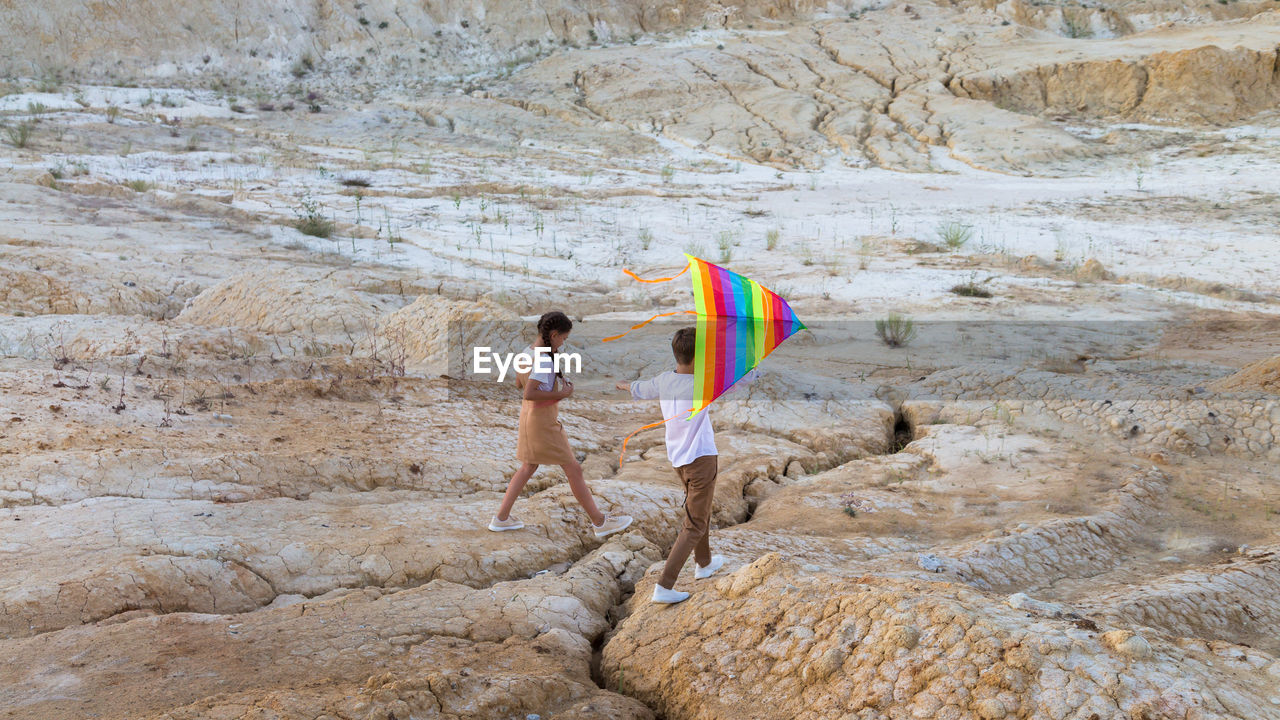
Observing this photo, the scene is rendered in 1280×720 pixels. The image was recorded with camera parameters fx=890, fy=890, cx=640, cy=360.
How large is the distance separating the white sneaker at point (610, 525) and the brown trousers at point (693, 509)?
968 mm

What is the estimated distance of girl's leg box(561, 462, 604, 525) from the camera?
435 centimetres

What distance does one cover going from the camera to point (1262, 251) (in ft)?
36.6

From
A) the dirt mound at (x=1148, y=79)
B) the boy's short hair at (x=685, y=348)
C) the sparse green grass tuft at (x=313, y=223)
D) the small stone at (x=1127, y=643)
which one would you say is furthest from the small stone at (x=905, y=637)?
the dirt mound at (x=1148, y=79)

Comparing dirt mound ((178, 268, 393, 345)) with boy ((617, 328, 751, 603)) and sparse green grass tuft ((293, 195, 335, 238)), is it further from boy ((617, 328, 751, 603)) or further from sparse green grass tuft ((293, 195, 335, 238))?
boy ((617, 328, 751, 603))

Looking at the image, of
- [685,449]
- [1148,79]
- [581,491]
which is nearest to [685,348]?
[685,449]

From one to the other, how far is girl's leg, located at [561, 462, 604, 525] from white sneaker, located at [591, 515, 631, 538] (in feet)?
0.13

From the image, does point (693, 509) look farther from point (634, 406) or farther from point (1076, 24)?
point (1076, 24)

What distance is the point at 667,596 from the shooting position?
11.7ft

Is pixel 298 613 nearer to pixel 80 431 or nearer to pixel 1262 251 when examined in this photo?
pixel 80 431

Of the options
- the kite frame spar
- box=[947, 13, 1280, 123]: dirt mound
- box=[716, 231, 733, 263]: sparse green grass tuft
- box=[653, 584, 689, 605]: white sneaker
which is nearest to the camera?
the kite frame spar

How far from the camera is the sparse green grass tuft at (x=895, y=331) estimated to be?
838cm

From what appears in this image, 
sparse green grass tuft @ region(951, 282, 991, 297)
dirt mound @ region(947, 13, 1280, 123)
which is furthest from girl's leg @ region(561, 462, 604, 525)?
dirt mound @ region(947, 13, 1280, 123)

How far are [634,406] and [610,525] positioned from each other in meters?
2.23

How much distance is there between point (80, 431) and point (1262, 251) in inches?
499
